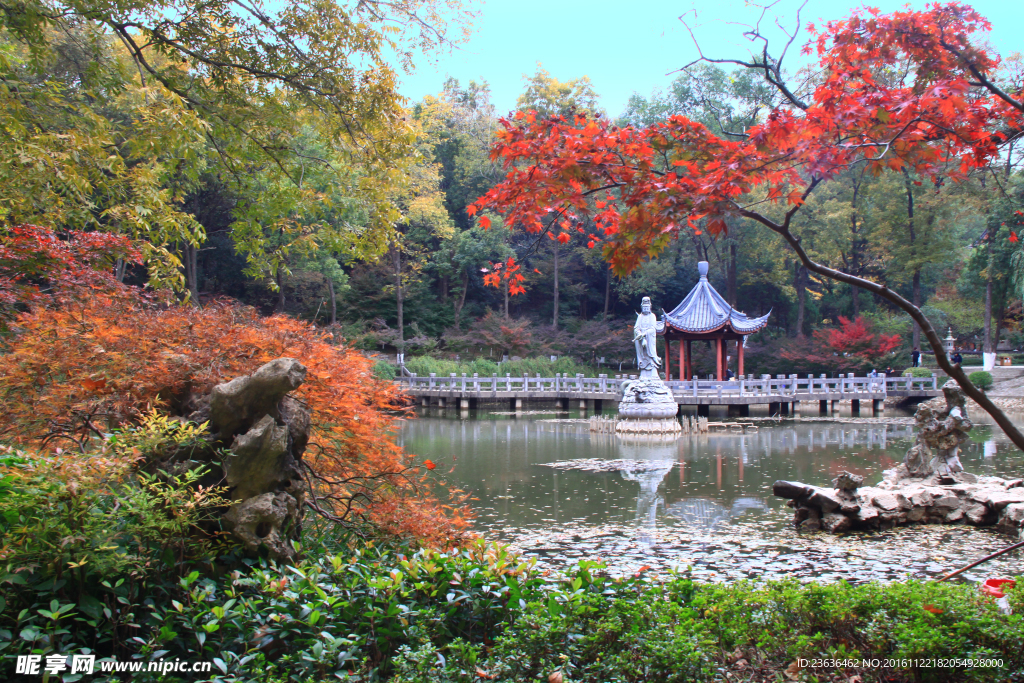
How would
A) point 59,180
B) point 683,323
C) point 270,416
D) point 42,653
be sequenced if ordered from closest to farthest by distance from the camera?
point 42,653, point 270,416, point 59,180, point 683,323

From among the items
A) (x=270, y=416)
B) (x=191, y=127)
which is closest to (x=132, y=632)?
(x=270, y=416)

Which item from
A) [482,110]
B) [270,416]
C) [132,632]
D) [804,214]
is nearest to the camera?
[132,632]

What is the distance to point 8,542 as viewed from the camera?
2139 millimetres

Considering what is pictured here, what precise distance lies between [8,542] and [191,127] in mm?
3797

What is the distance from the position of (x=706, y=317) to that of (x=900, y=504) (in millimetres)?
14544

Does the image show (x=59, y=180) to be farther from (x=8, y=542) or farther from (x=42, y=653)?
(x=42, y=653)

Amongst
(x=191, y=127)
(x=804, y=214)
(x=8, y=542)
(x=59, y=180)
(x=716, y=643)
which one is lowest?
(x=716, y=643)

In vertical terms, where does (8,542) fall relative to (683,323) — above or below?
below

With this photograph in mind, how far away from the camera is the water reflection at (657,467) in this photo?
7.29 m

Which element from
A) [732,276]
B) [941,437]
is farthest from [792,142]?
[732,276]

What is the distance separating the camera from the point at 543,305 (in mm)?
33688

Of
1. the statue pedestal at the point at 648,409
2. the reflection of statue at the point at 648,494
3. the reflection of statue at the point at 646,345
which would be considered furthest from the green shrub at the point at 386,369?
the reflection of statue at the point at 648,494

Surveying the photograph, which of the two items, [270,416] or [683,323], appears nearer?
[270,416]

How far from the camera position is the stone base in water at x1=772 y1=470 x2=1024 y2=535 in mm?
6387
